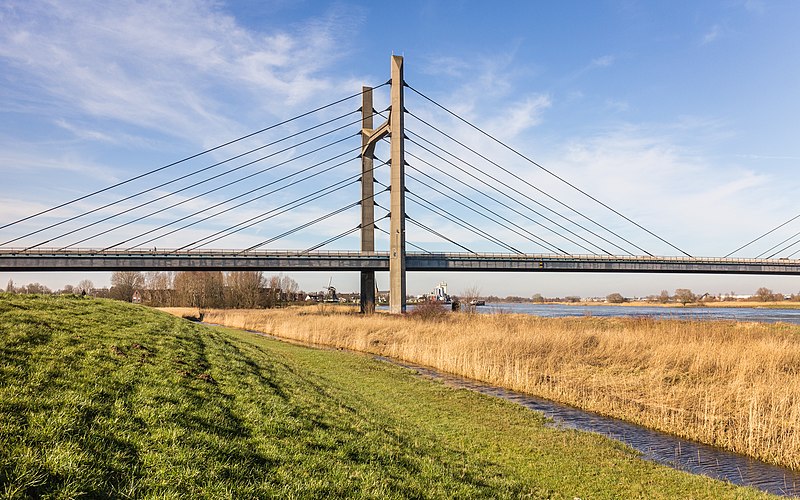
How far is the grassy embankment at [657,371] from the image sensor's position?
1302cm

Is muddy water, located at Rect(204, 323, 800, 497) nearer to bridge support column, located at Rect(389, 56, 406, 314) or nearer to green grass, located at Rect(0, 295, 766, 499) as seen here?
green grass, located at Rect(0, 295, 766, 499)

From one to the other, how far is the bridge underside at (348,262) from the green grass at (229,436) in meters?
44.2

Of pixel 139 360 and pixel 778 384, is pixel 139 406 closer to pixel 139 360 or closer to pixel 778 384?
pixel 139 360

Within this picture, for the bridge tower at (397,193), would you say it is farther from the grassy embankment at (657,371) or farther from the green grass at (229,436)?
the green grass at (229,436)

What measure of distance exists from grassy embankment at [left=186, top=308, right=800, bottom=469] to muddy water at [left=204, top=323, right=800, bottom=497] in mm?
458

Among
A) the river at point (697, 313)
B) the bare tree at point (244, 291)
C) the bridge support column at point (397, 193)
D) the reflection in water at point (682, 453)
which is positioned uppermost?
the bridge support column at point (397, 193)

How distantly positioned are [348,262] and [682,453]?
161 ft

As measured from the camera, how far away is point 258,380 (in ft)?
40.1

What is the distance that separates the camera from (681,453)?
12102mm

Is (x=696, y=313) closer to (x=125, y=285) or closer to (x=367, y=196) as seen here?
(x=367, y=196)

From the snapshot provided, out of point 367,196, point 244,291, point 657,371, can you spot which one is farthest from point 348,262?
point 244,291

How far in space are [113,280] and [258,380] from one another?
414 feet

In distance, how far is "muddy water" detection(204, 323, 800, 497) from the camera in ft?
34.2

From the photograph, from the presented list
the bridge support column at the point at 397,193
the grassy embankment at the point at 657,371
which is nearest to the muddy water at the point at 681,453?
the grassy embankment at the point at 657,371
